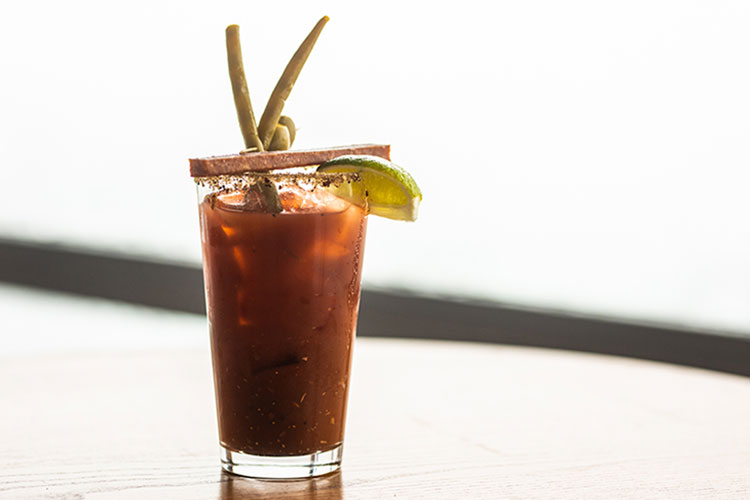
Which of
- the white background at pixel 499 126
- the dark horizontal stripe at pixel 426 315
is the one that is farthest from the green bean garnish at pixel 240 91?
A: the dark horizontal stripe at pixel 426 315

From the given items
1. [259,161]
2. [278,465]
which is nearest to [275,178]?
[259,161]

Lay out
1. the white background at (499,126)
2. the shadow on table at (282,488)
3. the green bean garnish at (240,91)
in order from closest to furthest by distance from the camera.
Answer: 1. the shadow on table at (282,488)
2. the green bean garnish at (240,91)
3. the white background at (499,126)

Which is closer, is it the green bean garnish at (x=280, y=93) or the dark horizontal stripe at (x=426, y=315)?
the green bean garnish at (x=280, y=93)

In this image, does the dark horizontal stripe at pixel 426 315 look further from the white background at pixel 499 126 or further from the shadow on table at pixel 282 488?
the shadow on table at pixel 282 488

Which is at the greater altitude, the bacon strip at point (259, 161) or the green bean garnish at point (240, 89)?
the green bean garnish at point (240, 89)

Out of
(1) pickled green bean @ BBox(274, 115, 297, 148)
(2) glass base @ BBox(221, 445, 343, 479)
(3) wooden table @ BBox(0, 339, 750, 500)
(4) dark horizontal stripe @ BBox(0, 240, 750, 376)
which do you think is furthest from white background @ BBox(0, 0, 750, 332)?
(2) glass base @ BBox(221, 445, 343, 479)

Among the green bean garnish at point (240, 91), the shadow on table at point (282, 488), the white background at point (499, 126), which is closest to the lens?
the shadow on table at point (282, 488)

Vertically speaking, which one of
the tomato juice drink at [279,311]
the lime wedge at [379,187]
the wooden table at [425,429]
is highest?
the lime wedge at [379,187]
